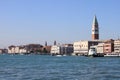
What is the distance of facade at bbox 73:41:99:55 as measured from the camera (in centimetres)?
17938

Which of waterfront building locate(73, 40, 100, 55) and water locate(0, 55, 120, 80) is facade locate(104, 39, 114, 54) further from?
water locate(0, 55, 120, 80)

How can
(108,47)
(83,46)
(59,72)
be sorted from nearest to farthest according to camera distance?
(59,72) < (108,47) < (83,46)

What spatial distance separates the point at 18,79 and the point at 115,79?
7421 mm

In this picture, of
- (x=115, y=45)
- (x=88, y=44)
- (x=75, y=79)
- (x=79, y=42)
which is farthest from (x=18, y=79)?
(x=79, y=42)

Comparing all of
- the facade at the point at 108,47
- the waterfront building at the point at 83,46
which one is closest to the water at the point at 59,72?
the facade at the point at 108,47

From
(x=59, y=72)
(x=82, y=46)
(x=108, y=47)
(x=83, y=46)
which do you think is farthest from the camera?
(x=82, y=46)

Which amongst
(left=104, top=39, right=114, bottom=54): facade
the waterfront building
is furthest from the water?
the waterfront building

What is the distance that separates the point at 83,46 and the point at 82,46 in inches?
51.7

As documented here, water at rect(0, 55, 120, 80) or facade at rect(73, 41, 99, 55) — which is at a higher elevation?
facade at rect(73, 41, 99, 55)

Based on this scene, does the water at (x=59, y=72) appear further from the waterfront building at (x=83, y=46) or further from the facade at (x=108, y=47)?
the waterfront building at (x=83, y=46)

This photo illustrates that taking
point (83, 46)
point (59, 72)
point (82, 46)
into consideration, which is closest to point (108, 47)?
point (83, 46)

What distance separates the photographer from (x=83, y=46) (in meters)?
183

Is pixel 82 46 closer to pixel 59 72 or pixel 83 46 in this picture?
pixel 83 46

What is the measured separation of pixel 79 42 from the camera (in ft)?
628
